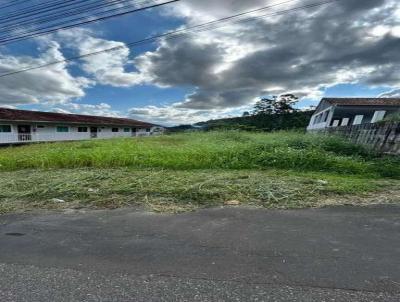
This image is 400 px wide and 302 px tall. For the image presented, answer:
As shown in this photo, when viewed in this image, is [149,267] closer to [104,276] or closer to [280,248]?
[104,276]

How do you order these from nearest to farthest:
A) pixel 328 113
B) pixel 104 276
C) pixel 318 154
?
pixel 104 276 < pixel 318 154 < pixel 328 113

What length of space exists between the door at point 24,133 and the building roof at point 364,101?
27.7 meters

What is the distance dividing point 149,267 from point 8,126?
2385cm

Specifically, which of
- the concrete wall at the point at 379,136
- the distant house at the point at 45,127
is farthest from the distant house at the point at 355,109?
the distant house at the point at 45,127

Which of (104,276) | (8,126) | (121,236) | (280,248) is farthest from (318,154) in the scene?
(8,126)

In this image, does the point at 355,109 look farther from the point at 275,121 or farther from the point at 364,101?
the point at 275,121

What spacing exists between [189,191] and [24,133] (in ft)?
76.3

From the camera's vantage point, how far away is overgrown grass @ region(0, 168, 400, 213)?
4.11m

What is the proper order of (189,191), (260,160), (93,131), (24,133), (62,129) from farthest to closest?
(93,131) < (62,129) < (24,133) < (260,160) < (189,191)

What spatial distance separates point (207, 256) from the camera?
2463mm

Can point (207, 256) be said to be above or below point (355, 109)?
below

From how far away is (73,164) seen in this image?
25.6 ft

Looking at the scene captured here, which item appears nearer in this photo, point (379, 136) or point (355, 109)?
point (379, 136)

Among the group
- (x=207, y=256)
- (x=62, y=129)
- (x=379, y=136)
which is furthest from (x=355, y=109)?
(x=207, y=256)
